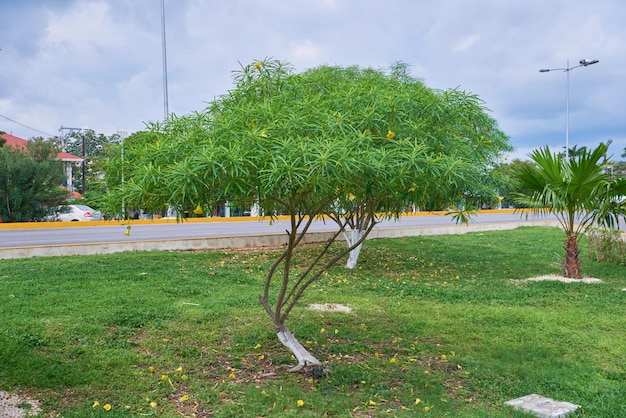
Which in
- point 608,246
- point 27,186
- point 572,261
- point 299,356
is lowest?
point 299,356

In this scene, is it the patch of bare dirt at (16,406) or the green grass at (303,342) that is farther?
the green grass at (303,342)

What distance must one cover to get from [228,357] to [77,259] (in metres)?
6.37

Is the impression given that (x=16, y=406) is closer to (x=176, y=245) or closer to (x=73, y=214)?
(x=176, y=245)

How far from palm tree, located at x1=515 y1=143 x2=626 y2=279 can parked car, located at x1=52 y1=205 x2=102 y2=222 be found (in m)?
18.4

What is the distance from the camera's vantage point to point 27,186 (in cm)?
2162

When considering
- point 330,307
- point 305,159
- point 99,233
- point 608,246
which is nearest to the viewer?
point 305,159

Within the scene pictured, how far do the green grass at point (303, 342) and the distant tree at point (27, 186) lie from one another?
12780 mm

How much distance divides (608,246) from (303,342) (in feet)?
29.9

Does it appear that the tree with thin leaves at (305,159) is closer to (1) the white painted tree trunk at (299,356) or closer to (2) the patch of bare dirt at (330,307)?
(1) the white painted tree trunk at (299,356)

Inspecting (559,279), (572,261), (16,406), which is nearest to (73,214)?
(559,279)

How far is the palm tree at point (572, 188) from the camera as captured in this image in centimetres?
923

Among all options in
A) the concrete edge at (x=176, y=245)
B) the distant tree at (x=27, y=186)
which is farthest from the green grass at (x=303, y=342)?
the distant tree at (x=27, y=186)

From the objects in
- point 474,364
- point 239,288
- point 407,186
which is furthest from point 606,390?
point 239,288

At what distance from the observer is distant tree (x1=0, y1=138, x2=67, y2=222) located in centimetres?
2111
